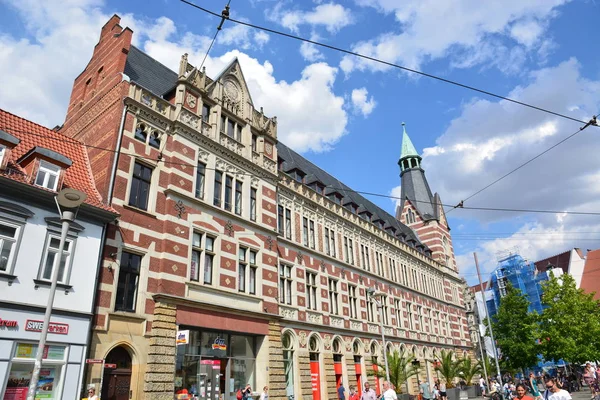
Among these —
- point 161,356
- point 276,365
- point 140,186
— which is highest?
point 140,186

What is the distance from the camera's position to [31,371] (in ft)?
42.2

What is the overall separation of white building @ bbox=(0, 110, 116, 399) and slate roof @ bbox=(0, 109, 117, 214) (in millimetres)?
67

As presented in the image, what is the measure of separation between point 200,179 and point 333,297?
511 inches

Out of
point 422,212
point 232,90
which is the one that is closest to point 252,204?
point 232,90

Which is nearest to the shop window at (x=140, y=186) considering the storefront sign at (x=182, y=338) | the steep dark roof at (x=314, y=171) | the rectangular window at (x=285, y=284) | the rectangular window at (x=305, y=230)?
the storefront sign at (x=182, y=338)

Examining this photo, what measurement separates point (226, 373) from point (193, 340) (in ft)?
8.01

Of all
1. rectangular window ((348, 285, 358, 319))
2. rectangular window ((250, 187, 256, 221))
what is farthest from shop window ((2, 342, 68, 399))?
rectangular window ((348, 285, 358, 319))

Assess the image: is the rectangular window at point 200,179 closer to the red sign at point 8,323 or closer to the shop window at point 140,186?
the shop window at point 140,186

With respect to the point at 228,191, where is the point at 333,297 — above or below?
below

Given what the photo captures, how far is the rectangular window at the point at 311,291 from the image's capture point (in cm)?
2620

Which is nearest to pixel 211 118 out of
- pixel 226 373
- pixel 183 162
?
pixel 183 162

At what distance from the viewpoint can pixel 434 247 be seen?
50.5 metres

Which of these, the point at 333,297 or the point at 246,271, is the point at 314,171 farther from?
the point at 246,271

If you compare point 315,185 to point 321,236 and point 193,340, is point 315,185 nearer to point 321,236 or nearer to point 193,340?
point 321,236
